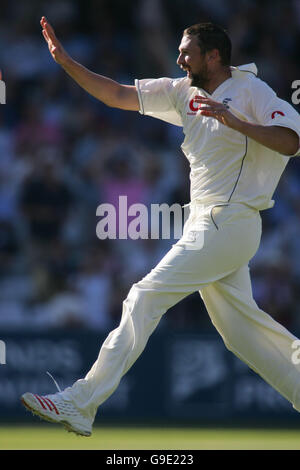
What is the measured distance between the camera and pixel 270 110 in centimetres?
521

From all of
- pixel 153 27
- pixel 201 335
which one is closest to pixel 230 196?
pixel 201 335

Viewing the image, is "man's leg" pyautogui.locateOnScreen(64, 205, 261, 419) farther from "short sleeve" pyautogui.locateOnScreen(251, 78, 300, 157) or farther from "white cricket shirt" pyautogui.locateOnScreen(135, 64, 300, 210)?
"short sleeve" pyautogui.locateOnScreen(251, 78, 300, 157)

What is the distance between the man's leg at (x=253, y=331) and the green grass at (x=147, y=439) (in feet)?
5.13

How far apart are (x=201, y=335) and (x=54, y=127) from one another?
10.0ft

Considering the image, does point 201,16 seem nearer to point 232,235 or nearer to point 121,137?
point 121,137

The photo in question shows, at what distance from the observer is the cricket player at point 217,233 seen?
16.9 ft

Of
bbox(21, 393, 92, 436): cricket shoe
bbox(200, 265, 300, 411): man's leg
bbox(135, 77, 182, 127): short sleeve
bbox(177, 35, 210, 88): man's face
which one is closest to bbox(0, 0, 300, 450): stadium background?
bbox(200, 265, 300, 411): man's leg

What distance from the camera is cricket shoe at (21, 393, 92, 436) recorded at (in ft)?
16.5

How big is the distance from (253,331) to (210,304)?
27 cm

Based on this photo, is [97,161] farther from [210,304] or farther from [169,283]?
[169,283]

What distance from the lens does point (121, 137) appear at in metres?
11.0

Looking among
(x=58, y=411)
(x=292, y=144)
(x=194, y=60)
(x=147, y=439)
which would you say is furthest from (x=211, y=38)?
(x=147, y=439)

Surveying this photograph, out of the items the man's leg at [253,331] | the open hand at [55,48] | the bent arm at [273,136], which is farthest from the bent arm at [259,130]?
the open hand at [55,48]

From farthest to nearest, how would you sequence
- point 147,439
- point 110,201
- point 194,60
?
point 110,201 → point 147,439 → point 194,60
